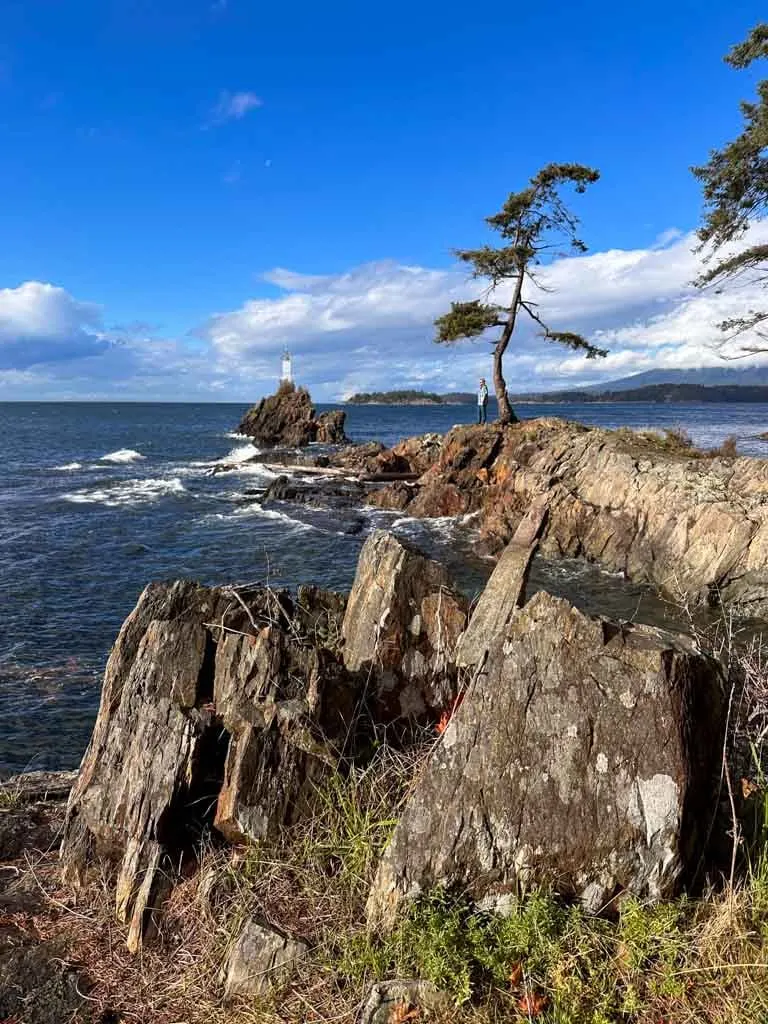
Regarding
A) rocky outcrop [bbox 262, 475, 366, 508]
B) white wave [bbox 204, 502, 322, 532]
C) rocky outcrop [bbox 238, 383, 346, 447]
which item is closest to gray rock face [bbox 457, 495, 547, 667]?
white wave [bbox 204, 502, 322, 532]

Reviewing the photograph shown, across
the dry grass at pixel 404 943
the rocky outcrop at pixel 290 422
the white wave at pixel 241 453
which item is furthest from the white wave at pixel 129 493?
the dry grass at pixel 404 943

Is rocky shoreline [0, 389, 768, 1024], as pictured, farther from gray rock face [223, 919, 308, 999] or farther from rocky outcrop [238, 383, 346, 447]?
rocky outcrop [238, 383, 346, 447]

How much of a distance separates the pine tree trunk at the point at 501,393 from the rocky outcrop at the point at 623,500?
74.4 inches

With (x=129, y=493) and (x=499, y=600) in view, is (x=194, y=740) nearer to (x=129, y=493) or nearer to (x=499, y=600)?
(x=499, y=600)

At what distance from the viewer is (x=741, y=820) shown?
368 centimetres

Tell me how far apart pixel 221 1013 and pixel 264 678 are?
75.6 inches

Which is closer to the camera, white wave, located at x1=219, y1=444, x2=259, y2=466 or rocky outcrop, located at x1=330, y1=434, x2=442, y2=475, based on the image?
rocky outcrop, located at x1=330, y1=434, x2=442, y2=475

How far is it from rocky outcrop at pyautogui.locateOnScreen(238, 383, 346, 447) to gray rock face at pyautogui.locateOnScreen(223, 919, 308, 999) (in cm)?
5565

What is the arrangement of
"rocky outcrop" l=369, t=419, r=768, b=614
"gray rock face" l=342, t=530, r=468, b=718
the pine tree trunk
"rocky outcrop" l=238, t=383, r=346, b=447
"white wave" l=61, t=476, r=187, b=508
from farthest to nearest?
"rocky outcrop" l=238, t=383, r=346, b=447, "white wave" l=61, t=476, r=187, b=508, the pine tree trunk, "rocky outcrop" l=369, t=419, r=768, b=614, "gray rock face" l=342, t=530, r=468, b=718

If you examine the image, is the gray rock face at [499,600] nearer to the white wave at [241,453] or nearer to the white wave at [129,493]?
the white wave at [129,493]

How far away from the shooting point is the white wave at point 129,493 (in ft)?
104

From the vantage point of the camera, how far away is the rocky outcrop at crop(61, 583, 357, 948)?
4.16 meters

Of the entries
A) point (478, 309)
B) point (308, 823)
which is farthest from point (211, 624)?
point (478, 309)

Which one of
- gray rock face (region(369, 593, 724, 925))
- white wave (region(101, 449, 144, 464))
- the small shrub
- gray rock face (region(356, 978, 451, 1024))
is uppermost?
the small shrub
